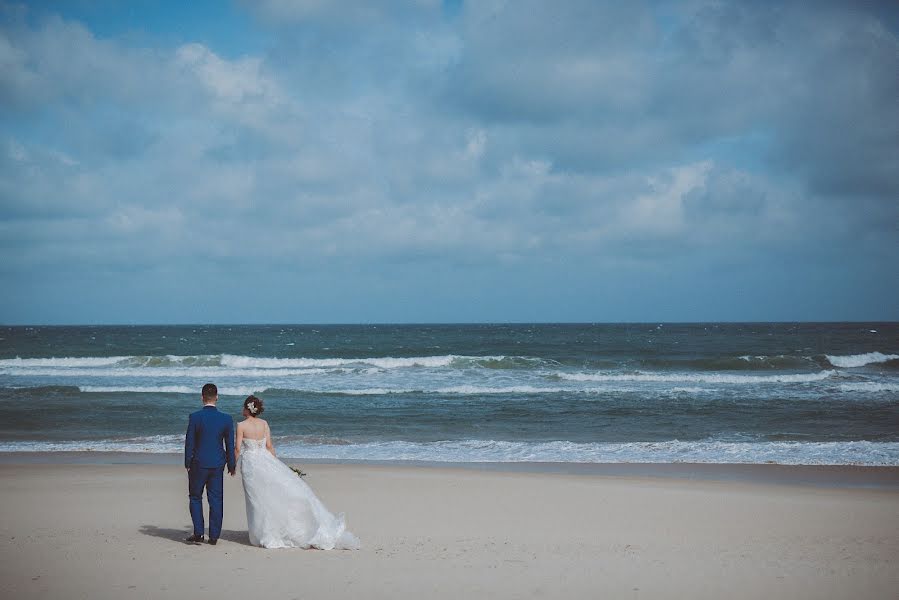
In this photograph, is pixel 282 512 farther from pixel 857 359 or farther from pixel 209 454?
pixel 857 359

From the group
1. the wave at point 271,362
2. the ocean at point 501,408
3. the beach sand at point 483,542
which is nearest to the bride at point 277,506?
the beach sand at point 483,542

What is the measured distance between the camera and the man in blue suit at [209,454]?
20.1 ft

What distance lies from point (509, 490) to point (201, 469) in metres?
4.74

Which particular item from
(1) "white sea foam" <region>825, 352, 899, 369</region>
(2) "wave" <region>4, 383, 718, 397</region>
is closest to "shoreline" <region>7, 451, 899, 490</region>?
(2) "wave" <region>4, 383, 718, 397</region>

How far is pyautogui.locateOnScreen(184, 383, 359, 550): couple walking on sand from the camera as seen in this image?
6.09 metres

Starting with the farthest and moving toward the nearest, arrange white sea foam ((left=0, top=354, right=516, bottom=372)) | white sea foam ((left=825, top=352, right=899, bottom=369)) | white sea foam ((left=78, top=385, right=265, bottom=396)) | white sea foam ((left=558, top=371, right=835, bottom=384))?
white sea foam ((left=825, top=352, right=899, bottom=369))
white sea foam ((left=0, top=354, right=516, bottom=372))
white sea foam ((left=558, top=371, right=835, bottom=384))
white sea foam ((left=78, top=385, right=265, bottom=396))

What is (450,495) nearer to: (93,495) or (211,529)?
(211,529)

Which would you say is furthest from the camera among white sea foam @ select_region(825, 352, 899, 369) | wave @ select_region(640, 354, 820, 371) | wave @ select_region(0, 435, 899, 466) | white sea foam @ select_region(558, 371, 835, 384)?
white sea foam @ select_region(825, 352, 899, 369)

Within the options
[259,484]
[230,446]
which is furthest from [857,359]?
[230,446]

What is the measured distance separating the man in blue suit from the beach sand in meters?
0.37

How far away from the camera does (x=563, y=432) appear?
15.8 meters

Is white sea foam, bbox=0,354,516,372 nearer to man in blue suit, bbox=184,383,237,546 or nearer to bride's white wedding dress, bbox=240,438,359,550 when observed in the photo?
man in blue suit, bbox=184,383,237,546

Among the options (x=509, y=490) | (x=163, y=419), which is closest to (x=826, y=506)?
(x=509, y=490)

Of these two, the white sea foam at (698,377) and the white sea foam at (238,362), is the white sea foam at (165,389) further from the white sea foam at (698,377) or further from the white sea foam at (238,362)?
the white sea foam at (698,377)
